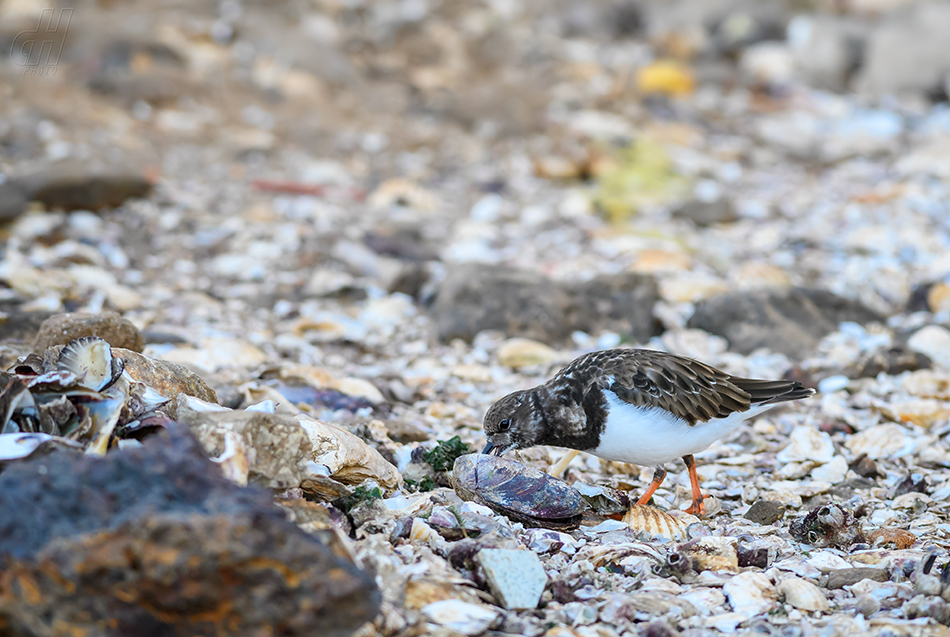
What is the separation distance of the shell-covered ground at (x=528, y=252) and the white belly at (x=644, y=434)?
34 centimetres

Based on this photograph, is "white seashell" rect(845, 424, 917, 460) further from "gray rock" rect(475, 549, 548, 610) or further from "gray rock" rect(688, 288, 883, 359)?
"gray rock" rect(475, 549, 548, 610)

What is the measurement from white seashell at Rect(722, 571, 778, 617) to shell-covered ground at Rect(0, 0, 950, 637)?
0.02 meters

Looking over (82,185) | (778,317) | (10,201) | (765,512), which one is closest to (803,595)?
(765,512)

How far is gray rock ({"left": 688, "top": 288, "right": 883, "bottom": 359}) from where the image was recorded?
20.0ft

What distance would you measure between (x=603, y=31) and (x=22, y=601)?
48.4ft

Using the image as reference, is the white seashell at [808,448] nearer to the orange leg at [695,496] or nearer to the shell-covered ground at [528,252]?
the shell-covered ground at [528,252]

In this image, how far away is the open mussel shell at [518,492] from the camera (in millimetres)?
3395

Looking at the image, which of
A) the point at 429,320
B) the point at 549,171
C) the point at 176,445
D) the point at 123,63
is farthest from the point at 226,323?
the point at 123,63

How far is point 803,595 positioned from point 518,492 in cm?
112

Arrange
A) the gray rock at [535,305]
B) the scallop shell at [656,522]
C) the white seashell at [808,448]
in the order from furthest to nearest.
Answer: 1. the gray rock at [535,305]
2. the white seashell at [808,448]
3. the scallop shell at [656,522]

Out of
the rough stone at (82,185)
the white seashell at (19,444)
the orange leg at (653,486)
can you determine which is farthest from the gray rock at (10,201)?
Answer: the orange leg at (653,486)

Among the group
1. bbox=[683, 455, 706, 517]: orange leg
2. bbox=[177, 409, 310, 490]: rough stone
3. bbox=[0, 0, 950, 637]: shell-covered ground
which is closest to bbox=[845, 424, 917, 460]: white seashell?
bbox=[0, 0, 950, 637]: shell-covered ground

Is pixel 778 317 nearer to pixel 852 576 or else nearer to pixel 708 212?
pixel 708 212

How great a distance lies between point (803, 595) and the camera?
9.49 ft
